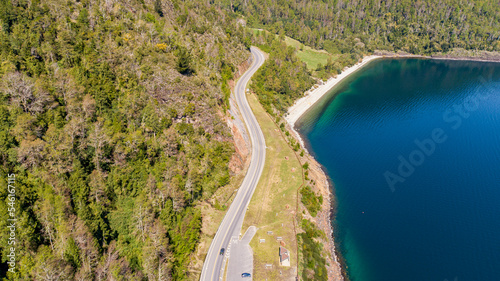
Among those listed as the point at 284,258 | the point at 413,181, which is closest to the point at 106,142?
the point at 284,258

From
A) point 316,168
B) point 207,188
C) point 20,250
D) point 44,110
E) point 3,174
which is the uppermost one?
point 44,110

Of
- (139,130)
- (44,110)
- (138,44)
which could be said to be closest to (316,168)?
(139,130)

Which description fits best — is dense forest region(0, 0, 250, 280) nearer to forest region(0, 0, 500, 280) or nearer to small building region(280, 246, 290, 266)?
forest region(0, 0, 500, 280)

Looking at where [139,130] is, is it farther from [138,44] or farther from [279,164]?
[279,164]

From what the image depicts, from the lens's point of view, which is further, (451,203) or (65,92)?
(451,203)

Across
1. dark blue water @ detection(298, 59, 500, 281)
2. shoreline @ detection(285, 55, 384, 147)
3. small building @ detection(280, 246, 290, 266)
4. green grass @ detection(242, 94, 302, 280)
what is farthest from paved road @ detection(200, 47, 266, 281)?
dark blue water @ detection(298, 59, 500, 281)

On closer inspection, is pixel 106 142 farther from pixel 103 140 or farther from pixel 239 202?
pixel 239 202

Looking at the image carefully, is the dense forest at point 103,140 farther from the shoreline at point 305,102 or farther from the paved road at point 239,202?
the shoreline at point 305,102
